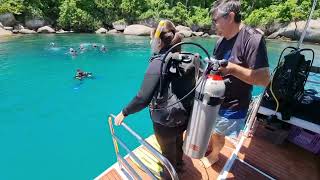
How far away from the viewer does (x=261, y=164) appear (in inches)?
136

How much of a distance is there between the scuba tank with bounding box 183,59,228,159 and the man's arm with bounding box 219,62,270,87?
5.1 inches

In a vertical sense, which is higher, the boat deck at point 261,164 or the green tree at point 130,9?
the green tree at point 130,9

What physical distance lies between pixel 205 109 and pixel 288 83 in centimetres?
167

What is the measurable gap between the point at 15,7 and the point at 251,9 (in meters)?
30.5

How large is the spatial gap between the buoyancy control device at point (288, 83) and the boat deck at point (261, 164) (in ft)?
2.46

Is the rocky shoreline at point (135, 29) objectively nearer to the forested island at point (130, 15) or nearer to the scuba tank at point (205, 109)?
the forested island at point (130, 15)

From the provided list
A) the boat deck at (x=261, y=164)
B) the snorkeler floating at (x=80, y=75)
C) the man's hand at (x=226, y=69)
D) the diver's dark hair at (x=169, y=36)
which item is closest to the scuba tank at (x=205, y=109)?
the man's hand at (x=226, y=69)

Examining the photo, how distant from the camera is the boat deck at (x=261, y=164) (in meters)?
3.19

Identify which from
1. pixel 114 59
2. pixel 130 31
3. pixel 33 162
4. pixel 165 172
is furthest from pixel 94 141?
pixel 130 31

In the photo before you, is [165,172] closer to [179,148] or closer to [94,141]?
[179,148]

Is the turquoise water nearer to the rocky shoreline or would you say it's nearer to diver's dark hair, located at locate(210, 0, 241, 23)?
diver's dark hair, located at locate(210, 0, 241, 23)

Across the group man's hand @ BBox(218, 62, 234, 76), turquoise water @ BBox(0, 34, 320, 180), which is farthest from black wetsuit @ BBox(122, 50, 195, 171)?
turquoise water @ BBox(0, 34, 320, 180)

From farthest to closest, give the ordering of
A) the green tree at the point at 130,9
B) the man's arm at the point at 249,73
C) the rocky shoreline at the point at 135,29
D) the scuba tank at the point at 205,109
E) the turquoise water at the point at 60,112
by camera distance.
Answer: the green tree at the point at 130,9 < the rocky shoreline at the point at 135,29 < the turquoise water at the point at 60,112 < the man's arm at the point at 249,73 < the scuba tank at the point at 205,109

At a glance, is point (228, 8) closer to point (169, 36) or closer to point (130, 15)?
point (169, 36)
